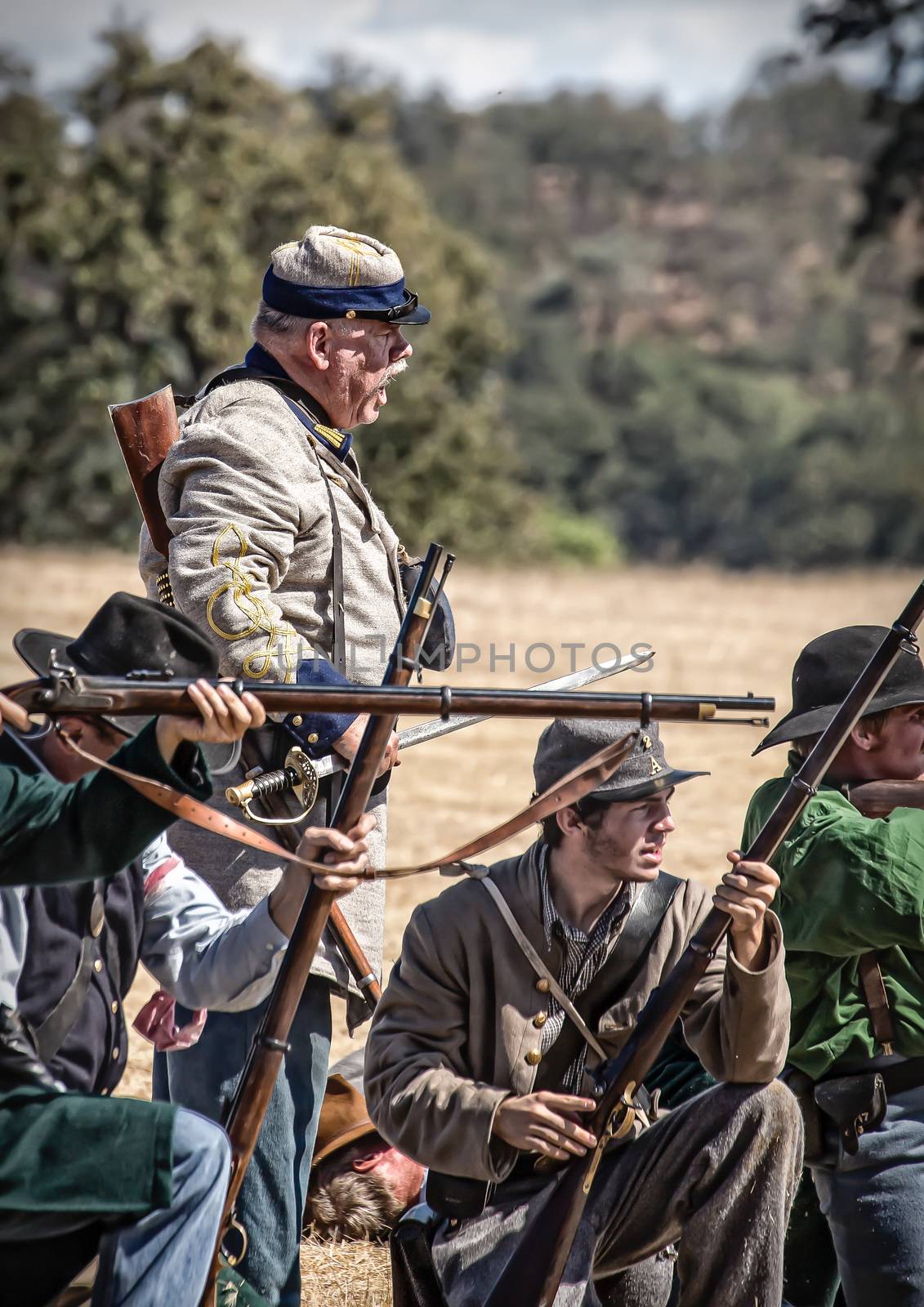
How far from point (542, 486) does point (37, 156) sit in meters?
27.6

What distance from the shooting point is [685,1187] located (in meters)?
3.54

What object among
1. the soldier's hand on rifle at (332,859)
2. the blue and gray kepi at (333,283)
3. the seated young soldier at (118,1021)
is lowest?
the seated young soldier at (118,1021)

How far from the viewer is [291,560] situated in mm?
3840

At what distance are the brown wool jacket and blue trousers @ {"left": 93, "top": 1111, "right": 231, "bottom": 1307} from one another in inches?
24.3

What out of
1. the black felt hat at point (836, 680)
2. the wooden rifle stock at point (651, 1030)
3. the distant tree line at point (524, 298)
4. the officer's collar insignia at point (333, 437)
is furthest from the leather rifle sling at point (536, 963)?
the distant tree line at point (524, 298)

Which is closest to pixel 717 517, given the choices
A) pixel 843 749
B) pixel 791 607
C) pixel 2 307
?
pixel 2 307

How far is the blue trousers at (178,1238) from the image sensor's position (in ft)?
9.32

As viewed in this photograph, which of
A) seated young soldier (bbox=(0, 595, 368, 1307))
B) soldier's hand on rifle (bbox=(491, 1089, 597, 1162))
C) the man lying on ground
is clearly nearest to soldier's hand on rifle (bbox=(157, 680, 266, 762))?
seated young soldier (bbox=(0, 595, 368, 1307))

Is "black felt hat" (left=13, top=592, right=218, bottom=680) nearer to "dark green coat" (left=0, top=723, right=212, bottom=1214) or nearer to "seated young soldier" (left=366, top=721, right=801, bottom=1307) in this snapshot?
"dark green coat" (left=0, top=723, right=212, bottom=1214)

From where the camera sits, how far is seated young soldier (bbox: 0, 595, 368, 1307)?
2.81m

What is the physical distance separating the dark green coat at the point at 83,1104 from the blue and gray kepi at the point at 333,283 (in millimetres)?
1361

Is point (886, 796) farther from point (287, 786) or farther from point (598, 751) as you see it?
point (287, 786)

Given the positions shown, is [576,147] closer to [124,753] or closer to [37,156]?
[37,156]

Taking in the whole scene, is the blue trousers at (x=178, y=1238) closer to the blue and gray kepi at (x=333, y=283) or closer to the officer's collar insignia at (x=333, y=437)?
the officer's collar insignia at (x=333, y=437)
